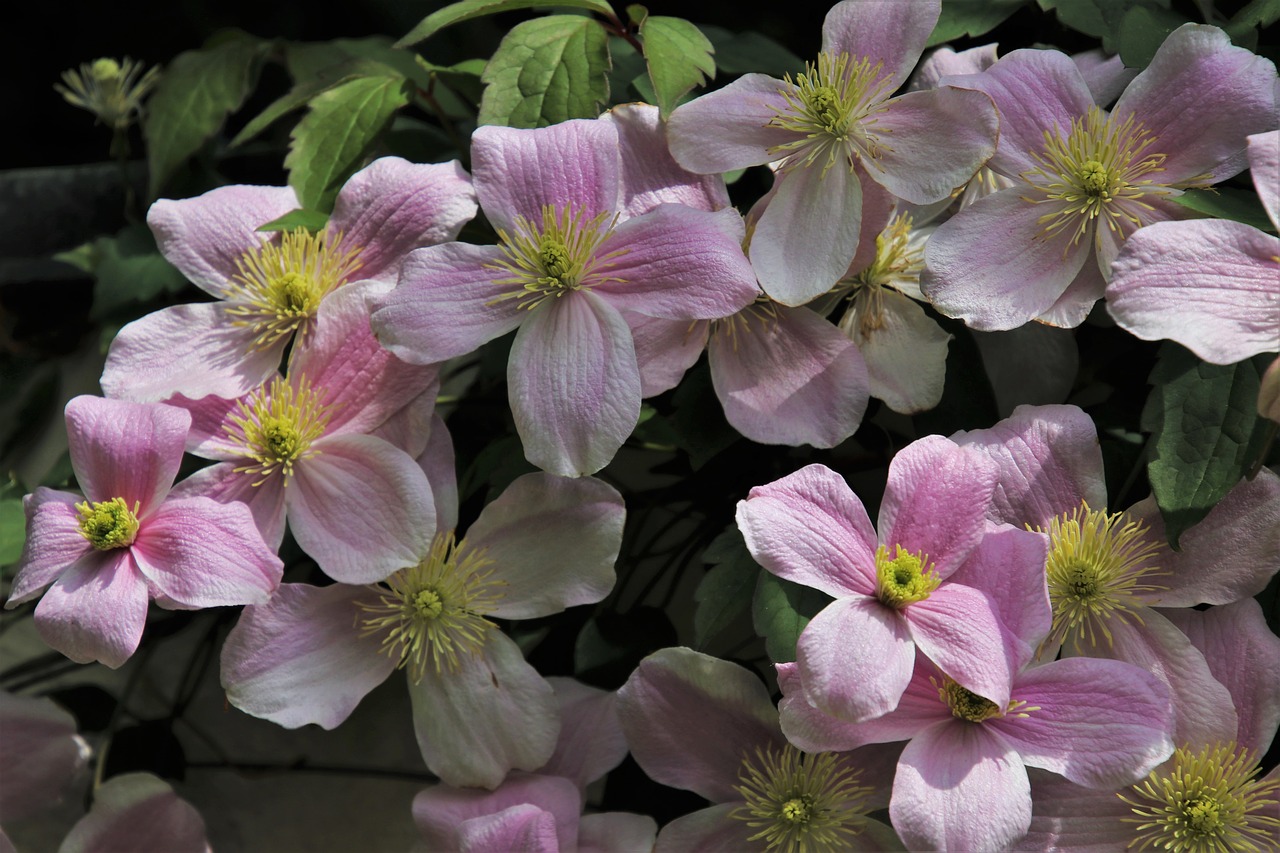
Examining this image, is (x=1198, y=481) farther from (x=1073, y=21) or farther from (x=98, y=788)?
(x=98, y=788)

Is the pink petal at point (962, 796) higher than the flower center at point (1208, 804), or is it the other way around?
the pink petal at point (962, 796)

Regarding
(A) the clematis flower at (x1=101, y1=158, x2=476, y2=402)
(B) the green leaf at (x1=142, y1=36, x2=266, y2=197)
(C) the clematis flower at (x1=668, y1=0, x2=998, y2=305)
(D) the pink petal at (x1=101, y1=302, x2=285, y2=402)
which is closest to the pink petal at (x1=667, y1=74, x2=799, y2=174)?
(C) the clematis flower at (x1=668, y1=0, x2=998, y2=305)

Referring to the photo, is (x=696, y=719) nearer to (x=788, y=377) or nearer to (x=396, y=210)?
(x=788, y=377)

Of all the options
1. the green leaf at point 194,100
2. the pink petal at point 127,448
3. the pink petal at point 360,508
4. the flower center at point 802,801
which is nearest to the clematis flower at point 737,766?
the flower center at point 802,801

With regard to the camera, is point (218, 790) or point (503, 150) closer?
point (503, 150)

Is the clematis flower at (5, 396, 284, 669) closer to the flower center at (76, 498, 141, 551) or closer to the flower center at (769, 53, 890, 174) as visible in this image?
the flower center at (76, 498, 141, 551)

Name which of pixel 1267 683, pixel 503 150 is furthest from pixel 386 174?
pixel 1267 683

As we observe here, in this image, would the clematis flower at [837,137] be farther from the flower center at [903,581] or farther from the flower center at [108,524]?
the flower center at [108,524]
